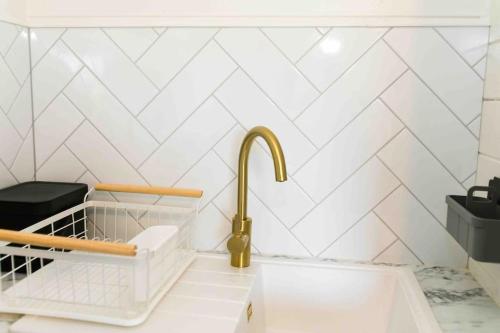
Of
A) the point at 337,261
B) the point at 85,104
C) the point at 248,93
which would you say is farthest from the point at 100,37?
the point at 337,261

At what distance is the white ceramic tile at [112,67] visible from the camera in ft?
3.96

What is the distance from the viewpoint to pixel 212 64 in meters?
1.17

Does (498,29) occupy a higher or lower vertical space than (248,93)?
higher

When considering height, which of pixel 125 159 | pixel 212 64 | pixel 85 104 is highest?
pixel 212 64

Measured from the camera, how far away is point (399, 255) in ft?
3.75

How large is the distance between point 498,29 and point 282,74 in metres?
0.51

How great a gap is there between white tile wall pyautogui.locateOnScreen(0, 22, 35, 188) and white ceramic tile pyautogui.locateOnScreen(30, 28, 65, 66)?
0.02 metres

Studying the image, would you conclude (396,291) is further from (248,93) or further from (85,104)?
(85,104)

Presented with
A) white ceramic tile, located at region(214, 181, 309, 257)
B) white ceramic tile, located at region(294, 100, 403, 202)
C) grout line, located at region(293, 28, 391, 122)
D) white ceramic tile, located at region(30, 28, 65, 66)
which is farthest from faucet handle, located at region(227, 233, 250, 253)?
white ceramic tile, located at region(30, 28, 65, 66)

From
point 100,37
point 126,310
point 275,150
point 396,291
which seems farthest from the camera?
point 100,37

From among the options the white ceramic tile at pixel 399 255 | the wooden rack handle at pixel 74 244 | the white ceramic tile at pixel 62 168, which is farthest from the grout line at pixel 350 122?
the white ceramic tile at pixel 62 168

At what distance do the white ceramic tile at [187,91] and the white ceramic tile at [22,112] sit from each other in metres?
0.33

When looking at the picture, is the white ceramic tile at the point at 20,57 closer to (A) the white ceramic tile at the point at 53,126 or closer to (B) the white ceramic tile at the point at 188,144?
(A) the white ceramic tile at the point at 53,126

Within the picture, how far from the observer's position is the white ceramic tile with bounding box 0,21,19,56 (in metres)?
1.14
